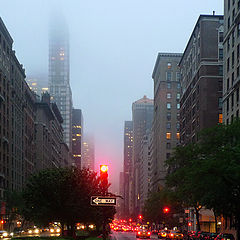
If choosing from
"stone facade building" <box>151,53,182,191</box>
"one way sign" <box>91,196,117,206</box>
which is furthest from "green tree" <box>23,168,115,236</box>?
"stone facade building" <box>151,53,182,191</box>

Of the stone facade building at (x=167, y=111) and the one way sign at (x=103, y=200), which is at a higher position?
the stone facade building at (x=167, y=111)

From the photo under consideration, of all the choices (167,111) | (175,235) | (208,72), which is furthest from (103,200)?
(167,111)

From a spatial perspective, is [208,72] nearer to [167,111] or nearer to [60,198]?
[60,198]

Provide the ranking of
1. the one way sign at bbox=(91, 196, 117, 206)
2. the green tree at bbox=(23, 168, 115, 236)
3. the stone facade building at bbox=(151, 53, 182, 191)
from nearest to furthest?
the one way sign at bbox=(91, 196, 117, 206)
the green tree at bbox=(23, 168, 115, 236)
the stone facade building at bbox=(151, 53, 182, 191)

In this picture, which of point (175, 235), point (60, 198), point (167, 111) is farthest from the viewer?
point (167, 111)

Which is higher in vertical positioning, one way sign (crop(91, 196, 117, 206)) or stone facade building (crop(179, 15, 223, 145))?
stone facade building (crop(179, 15, 223, 145))

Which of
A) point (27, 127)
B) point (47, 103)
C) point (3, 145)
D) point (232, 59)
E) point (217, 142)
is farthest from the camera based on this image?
point (47, 103)

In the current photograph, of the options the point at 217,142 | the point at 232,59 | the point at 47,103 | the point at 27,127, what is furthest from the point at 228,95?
the point at 47,103

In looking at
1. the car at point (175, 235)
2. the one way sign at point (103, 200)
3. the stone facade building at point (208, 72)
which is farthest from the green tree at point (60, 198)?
the stone facade building at point (208, 72)

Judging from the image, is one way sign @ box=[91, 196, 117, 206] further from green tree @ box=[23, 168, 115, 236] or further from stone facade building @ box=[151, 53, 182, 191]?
stone facade building @ box=[151, 53, 182, 191]

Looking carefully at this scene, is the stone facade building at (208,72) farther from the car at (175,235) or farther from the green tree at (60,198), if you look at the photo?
the green tree at (60,198)

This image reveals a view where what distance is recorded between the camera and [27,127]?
528 feet

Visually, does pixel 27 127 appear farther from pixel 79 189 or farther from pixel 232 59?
pixel 79 189

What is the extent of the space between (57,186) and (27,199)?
12.6 ft
